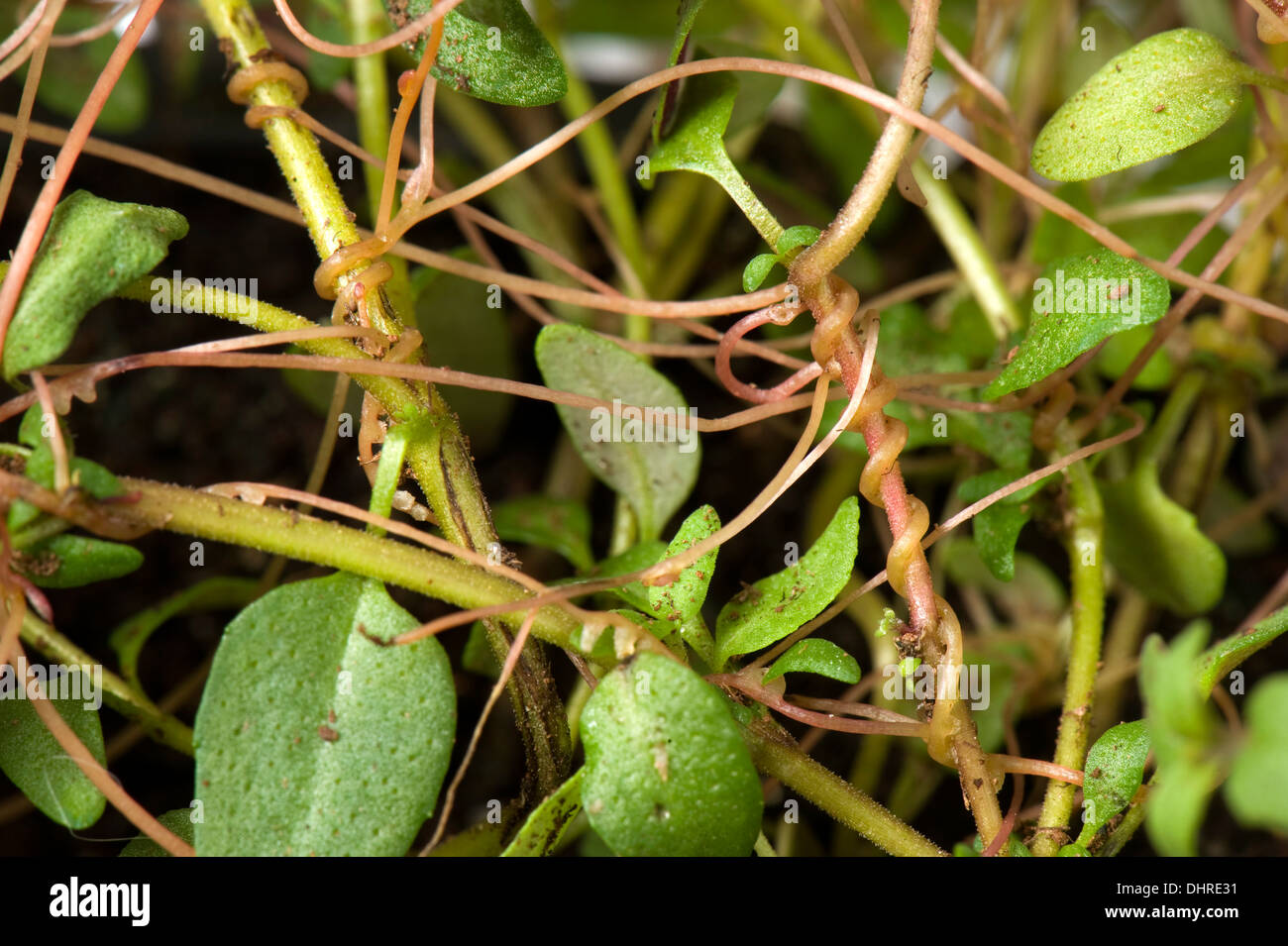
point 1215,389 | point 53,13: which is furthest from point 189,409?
point 1215,389

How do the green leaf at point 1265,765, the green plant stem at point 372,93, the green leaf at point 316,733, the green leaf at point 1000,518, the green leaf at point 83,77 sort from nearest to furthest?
the green leaf at point 1265,765, the green leaf at point 316,733, the green leaf at point 1000,518, the green plant stem at point 372,93, the green leaf at point 83,77

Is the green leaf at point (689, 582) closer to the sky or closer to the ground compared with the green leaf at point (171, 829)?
closer to the sky

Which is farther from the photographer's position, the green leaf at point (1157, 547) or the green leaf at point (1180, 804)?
the green leaf at point (1157, 547)

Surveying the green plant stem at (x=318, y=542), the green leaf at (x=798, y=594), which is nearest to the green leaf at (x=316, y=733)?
the green plant stem at (x=318, y=542)

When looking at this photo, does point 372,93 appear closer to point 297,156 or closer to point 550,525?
point 297,156

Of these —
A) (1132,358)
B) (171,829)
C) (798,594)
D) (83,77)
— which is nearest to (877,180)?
(798,594)

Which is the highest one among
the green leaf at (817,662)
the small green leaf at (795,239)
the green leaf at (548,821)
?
the small green leaf at (795,239)

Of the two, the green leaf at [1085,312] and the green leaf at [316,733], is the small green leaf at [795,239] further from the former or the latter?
the green leaf at [316,733]
